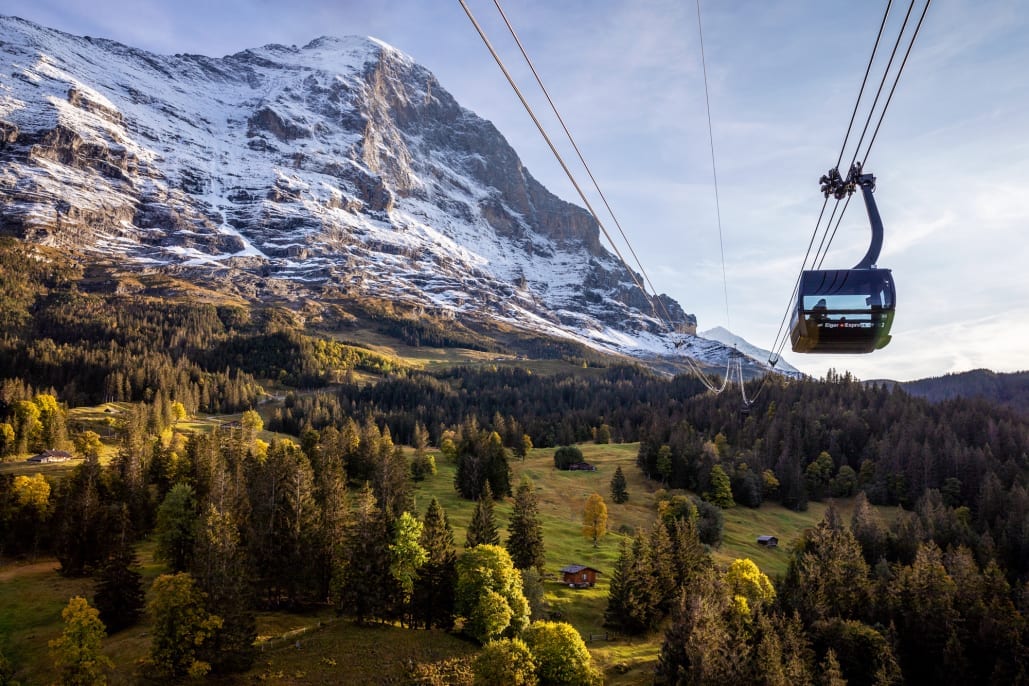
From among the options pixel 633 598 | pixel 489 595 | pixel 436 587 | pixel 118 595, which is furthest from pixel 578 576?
pixel 118 595

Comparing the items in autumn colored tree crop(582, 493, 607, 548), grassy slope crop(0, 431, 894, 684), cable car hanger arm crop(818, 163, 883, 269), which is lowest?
grassy slope crop(0, 431, 894, 684)

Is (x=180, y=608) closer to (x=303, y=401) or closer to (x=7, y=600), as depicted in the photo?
(x=7, y=600)

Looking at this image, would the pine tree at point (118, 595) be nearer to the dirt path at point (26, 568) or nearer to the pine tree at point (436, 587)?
the dirt path at point (26, 568)

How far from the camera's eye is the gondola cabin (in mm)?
20719

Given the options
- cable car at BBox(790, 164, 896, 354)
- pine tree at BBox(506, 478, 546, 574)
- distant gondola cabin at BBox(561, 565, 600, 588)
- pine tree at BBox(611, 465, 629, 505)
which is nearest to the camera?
cable car at BBox(790, 164, 896, 354)

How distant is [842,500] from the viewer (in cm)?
13712

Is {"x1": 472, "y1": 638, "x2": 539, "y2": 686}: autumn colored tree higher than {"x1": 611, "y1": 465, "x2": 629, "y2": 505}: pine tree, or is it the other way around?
{"x1": 611, "y1": 465, "x2": 629, "y2": 505}: pine tree

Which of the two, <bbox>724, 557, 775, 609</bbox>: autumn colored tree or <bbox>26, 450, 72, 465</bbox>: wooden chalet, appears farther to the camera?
<bbox>26, 450, 72, 465</bbox>: wooden chalet

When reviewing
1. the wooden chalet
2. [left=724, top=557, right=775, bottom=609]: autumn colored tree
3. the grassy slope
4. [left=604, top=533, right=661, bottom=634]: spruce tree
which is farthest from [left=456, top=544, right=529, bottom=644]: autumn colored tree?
the wooden chalet

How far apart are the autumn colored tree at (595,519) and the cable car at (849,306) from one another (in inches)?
2817

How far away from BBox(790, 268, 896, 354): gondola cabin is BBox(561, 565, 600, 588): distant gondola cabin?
57677mm

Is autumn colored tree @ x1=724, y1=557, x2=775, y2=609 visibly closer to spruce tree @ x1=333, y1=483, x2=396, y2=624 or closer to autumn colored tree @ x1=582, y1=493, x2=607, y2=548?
autumn colored tree @ x1=582, y1=493, x2=607, y2=548

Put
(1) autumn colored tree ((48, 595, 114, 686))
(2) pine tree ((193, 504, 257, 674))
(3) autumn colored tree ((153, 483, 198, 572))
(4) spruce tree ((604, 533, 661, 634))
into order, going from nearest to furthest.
Answer: (1) autumn colored tree ((48, 595, 114, 686)) → (2) pine tree ((193, 504, 257, 674)) → (4) spruce tree ((604, 533, 661, 634)) → (3) autumn colored tree ((153, 483, 198, 572))

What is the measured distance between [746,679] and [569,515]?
206 ft
